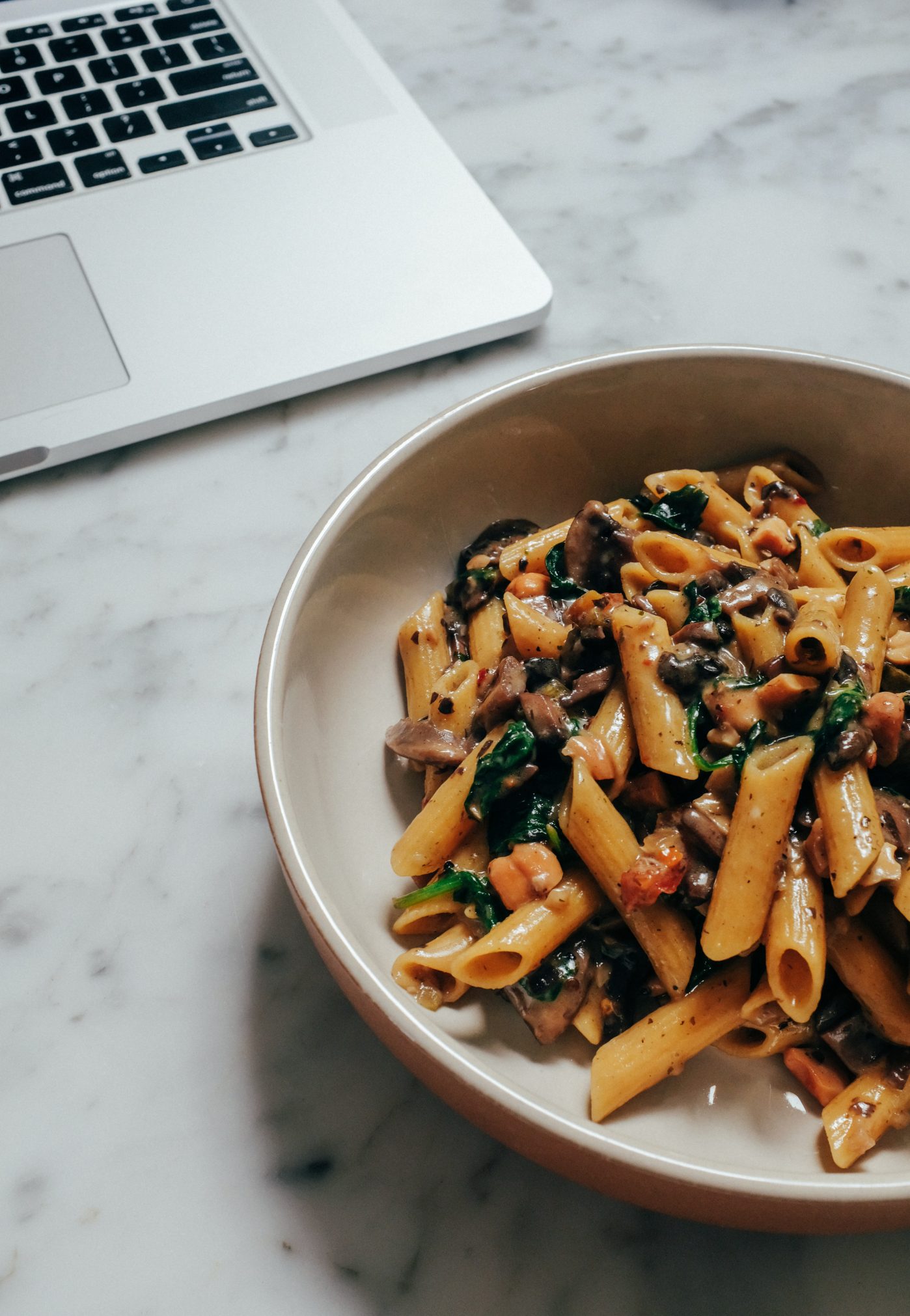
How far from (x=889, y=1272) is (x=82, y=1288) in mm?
698

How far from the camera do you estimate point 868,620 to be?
105 centimetres

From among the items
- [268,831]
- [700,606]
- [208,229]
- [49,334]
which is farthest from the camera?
[208,229]

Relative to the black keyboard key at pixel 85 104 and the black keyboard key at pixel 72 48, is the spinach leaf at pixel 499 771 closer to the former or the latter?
the black keyboard key at pixel 85 104

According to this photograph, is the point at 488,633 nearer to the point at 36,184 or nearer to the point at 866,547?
the point at 866,547

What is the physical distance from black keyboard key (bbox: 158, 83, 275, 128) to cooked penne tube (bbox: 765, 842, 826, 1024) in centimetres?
151

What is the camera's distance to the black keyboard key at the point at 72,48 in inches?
70.2

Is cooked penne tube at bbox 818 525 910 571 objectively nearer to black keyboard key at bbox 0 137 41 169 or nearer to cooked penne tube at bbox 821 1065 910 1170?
cooked penne tube at bbox 821 1065 910 1170

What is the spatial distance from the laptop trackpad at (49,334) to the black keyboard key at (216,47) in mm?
475

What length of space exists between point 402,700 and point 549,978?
37cm

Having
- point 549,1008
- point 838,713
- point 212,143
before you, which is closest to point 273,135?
point 212,143

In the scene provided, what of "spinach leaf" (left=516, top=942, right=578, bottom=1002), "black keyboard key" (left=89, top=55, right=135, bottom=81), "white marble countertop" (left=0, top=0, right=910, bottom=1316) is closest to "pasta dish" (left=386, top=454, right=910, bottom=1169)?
"spinach leaf" (left=516, top=942, right=578, bottom=1002)

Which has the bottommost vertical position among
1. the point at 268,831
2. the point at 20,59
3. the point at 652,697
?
the point at 268,831

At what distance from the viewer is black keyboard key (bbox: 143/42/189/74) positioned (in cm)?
178

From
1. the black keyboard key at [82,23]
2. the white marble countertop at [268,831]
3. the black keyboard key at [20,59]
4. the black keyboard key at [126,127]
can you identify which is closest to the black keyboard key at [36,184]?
the black keyboard key at [126,127]
